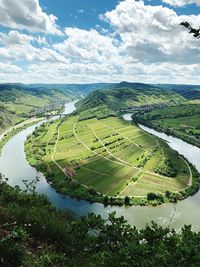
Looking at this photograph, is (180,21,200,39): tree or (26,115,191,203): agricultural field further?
(26,115,191,203): agricultural field

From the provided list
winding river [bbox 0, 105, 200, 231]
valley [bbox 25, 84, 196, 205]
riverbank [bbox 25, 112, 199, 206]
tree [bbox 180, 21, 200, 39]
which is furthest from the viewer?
valley [bbox 25, 84, 196, 205]

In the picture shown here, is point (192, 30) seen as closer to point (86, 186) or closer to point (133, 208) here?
point (133, 208)

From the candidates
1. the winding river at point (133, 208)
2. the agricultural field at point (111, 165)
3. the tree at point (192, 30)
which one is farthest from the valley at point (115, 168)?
the tree at point (192, 30)

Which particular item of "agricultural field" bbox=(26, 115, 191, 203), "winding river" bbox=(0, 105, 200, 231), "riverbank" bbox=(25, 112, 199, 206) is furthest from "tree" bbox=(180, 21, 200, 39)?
"agricultural field" bbox=(26, 115, 191, 203)

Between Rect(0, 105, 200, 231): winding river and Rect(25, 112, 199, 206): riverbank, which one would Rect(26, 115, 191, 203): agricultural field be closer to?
Rect(25, 112, 199, 206): riverbank

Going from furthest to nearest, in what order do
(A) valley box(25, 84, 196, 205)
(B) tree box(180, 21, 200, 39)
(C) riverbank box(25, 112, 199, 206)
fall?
(A) valley box(25, 84, 196, 205) < (C) riverbank box(25, 112, 199, 206) < (B) tree box(180, 21, 200, 39)

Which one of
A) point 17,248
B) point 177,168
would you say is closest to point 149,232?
point 17,248

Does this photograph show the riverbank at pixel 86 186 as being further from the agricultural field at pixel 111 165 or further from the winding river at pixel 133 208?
the winding river at pixel 133 208

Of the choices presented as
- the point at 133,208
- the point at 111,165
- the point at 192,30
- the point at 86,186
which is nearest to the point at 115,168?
the point at 111,165

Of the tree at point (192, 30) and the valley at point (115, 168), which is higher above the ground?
the tree at point (192, 30)
